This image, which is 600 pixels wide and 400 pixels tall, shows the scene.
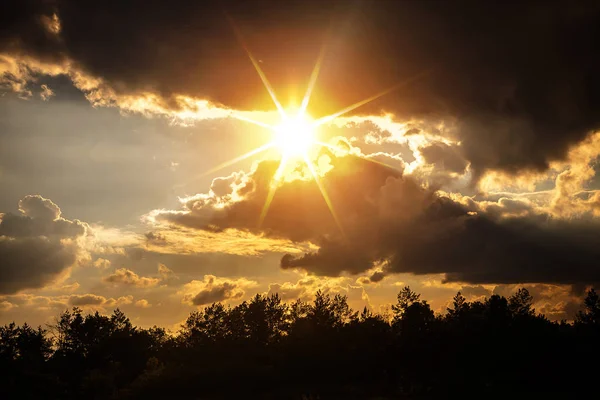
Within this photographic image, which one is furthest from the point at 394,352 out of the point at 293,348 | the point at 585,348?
the point at 585,348

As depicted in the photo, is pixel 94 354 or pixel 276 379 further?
pixel 94 354

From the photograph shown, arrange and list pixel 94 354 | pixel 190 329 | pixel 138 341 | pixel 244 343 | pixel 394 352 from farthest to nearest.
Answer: pixel 190 329, pixel 138 341, pixel 94 354, pixel 244 343, pixel 394 352

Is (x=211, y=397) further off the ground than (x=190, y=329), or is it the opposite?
(x=190, y=329)

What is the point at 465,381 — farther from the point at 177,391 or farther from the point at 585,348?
the point at 177,391

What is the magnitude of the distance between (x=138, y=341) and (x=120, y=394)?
6458 cm

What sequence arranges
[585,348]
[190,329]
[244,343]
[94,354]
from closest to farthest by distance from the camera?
[585,348], [244,343], [94,354], [190,329]

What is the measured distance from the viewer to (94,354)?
5778 inches

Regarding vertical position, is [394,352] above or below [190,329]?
below

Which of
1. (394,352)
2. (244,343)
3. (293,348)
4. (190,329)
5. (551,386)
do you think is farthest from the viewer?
(190,329)

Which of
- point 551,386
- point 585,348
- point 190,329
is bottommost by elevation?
point 551,386

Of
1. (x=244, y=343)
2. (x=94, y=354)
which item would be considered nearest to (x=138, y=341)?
(x=94, y=354)

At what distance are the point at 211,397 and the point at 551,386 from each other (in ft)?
182

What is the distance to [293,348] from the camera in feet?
335

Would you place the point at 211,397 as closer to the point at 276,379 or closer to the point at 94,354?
the point at 276,379
